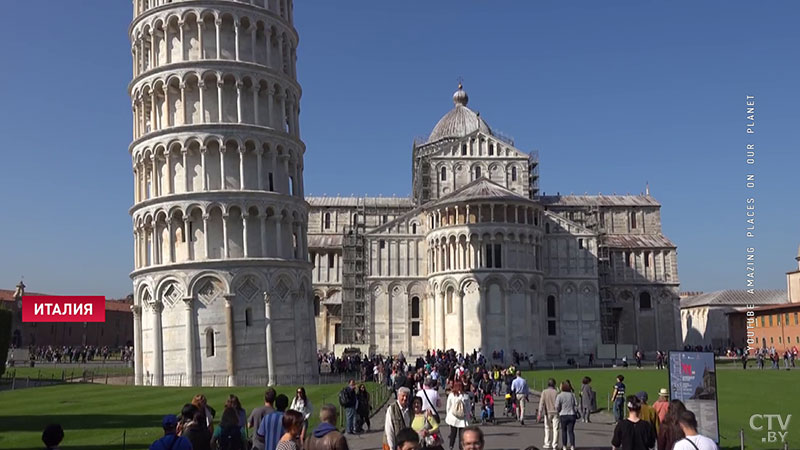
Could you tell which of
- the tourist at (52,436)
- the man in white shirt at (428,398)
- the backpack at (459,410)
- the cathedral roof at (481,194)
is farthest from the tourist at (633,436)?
the cathedral roof at (481,194)

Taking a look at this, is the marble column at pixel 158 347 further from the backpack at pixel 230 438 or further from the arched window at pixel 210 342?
the backpack at pixel 230 438

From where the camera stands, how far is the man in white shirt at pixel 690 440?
9.50m

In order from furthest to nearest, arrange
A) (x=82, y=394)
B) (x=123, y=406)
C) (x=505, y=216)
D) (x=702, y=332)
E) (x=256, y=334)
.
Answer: (x=702, y=332) → (x=505, y=216) → (x=256, y=334) → (x=82, y=394) → (x=123, y=406)

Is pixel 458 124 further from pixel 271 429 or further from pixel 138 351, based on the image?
pixel 271 429

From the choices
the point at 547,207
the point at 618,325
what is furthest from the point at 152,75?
the point at 618,325

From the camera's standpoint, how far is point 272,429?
12242mm

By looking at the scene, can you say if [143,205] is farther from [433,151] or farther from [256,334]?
[433,151]

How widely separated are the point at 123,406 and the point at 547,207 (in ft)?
203

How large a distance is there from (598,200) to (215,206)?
182 ft

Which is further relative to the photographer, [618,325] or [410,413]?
[618,325]

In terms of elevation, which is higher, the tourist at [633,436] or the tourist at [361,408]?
the tourist at [633,436]

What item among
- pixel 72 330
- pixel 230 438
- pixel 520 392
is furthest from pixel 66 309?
pixel 230 438

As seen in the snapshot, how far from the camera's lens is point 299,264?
46219 mm

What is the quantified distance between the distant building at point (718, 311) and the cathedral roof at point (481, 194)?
35.9 m
